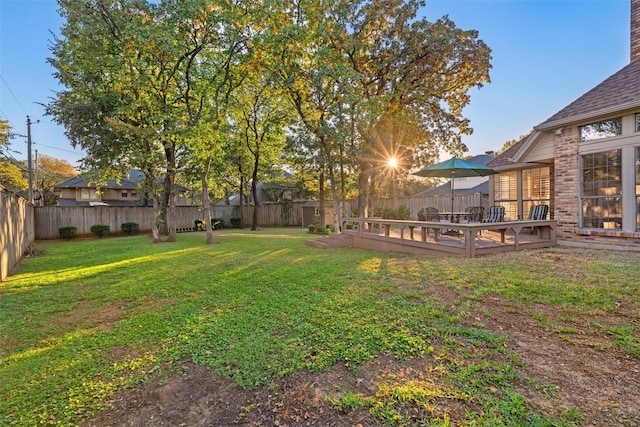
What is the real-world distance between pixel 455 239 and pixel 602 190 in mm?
3515

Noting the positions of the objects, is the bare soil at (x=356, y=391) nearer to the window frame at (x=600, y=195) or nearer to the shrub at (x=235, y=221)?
the window frame at (x=600, y=195)

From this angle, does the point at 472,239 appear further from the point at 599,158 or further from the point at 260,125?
the point at 260,125

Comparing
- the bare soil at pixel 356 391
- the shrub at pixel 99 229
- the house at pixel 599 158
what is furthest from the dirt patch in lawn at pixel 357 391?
the shrub at pixel 99 229

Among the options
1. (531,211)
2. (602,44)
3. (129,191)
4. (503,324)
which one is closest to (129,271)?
(503,324)

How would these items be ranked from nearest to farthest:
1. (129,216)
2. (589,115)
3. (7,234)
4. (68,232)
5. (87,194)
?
(7,234) < (589,115) < (68,232) < (129,216) < (87,194)

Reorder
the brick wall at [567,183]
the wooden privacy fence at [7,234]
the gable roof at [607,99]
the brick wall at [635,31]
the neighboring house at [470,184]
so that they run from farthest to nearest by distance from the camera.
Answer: the neighboring house at [470,184] → the brick wall at [635,31] → the brick wall at [567,183] → the gable roof at [607,99] → the wooden privacy fence at [7,234]

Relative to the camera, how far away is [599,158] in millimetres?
7363

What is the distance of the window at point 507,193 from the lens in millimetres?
11055

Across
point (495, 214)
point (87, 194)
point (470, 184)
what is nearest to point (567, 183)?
point (495, 214)

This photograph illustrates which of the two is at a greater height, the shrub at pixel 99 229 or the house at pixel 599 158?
the house at pixel 599 158

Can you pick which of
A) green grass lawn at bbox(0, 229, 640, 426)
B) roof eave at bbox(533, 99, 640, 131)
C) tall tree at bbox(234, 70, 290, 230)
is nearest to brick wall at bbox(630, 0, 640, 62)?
roof eave at bbox(533, 99, 640, 131)

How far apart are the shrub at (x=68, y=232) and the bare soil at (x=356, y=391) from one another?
16.2m

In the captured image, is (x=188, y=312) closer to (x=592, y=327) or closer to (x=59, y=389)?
(x=59, y=389)

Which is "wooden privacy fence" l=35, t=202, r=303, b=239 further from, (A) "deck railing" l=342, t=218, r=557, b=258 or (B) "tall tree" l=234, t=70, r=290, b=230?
(A) "deck railing" l=342, t=218, r=557, b=258
